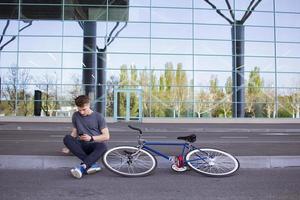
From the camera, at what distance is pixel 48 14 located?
31938mm

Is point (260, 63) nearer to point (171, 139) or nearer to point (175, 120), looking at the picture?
point (175, 120)

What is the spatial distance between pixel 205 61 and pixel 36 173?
84.4 feet

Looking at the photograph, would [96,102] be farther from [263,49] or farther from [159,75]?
[263,49]

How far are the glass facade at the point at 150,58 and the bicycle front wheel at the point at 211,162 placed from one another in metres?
24.6

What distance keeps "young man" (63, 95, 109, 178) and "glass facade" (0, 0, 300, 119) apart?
2438 centimetres

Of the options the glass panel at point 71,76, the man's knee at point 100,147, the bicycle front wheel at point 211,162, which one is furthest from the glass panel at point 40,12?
the bicycle front wheel at point 211,162

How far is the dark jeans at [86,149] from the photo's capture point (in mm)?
6918

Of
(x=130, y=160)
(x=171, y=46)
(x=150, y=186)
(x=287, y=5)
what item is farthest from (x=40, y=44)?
(x=150, y=186)

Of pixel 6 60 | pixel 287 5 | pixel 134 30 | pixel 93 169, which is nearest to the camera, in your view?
pixel 93 169

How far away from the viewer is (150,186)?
247 inches

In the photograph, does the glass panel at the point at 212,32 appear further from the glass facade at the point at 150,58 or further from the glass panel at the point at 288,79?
the glass panel at the point at 288,79

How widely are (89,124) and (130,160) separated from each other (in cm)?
88

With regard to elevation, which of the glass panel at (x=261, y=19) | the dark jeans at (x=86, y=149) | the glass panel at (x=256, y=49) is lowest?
the dark jeans at (x=86, y=149)

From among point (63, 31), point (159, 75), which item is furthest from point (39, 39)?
point (159, 75)
